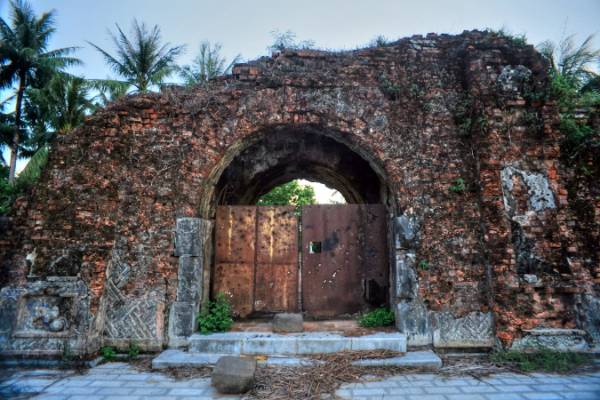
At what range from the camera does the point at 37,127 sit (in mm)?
17375

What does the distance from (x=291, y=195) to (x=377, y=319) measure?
14596 mm

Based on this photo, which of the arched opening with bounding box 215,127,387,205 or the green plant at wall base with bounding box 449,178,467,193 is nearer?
the green plant at wall base with bounding box 449,178,467,193

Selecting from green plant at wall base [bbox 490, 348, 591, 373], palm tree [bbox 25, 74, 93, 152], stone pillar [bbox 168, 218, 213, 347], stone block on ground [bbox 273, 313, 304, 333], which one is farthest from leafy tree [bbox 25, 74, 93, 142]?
green plant at wall base [bbox 490, 348, 591, 373]

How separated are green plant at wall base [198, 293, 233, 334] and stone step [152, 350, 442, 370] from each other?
515 mm

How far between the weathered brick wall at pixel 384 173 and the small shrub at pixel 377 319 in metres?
0.73

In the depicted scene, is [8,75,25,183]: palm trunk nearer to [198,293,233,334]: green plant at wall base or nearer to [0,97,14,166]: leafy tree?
[0,97,14,166]: leafy tree

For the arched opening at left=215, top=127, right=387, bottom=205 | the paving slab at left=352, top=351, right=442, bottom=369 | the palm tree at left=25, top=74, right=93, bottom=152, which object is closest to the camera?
the paving slab at left=352, top=351, right=442, bottom=369

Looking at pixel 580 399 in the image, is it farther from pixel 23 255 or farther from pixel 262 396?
pixel 23 255

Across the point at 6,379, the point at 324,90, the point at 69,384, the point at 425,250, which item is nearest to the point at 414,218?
the point at 425,250

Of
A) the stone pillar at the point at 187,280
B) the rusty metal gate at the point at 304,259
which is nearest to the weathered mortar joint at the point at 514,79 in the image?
the rusty metal gate at the point at 304,259

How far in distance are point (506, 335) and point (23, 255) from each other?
265 inches

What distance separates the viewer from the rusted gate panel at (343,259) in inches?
232

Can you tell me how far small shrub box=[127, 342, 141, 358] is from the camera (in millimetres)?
4660

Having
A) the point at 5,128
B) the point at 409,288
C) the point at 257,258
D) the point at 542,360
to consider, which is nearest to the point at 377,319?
the point at 409,288
